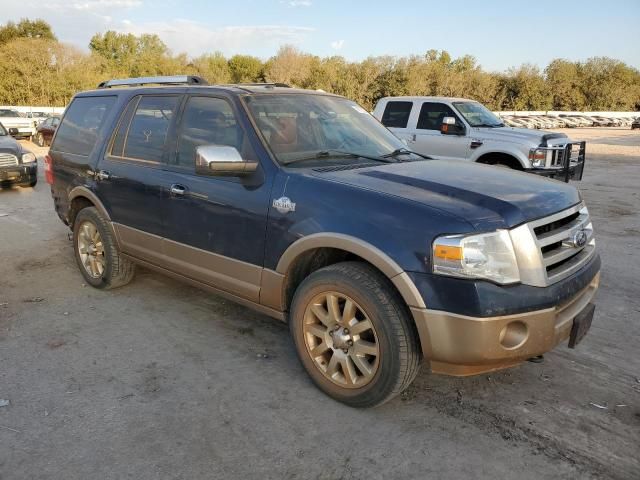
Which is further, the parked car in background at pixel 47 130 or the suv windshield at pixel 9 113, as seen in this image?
the suv windshield at pixel 9 113

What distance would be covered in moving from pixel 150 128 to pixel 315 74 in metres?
56.3

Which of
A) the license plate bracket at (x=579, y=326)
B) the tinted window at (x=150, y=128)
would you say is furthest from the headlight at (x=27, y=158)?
the license plate bracket at (x=579, y=326)

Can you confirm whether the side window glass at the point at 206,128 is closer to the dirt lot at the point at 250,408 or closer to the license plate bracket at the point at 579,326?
the dirt lot at the point at 250,408

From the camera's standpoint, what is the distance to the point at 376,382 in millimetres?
2859

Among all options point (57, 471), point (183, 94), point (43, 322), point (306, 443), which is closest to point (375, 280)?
point (306, 443)

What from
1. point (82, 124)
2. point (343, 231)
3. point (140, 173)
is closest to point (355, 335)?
point (343, 231)

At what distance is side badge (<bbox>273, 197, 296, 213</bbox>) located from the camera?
3141 mm

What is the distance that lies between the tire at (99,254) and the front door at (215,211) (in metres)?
0.93

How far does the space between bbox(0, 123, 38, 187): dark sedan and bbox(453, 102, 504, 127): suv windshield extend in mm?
8771

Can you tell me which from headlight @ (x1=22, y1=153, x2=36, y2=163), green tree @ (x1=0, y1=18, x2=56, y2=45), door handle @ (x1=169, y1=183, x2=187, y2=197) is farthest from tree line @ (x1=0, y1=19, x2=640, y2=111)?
door handle @ (x1=169, y1=183, x2=187, y2=197)

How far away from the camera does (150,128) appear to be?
4.29m

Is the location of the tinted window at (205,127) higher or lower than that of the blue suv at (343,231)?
higher

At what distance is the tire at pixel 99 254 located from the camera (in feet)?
15.5

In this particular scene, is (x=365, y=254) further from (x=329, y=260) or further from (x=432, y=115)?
(x=432, y=115)
